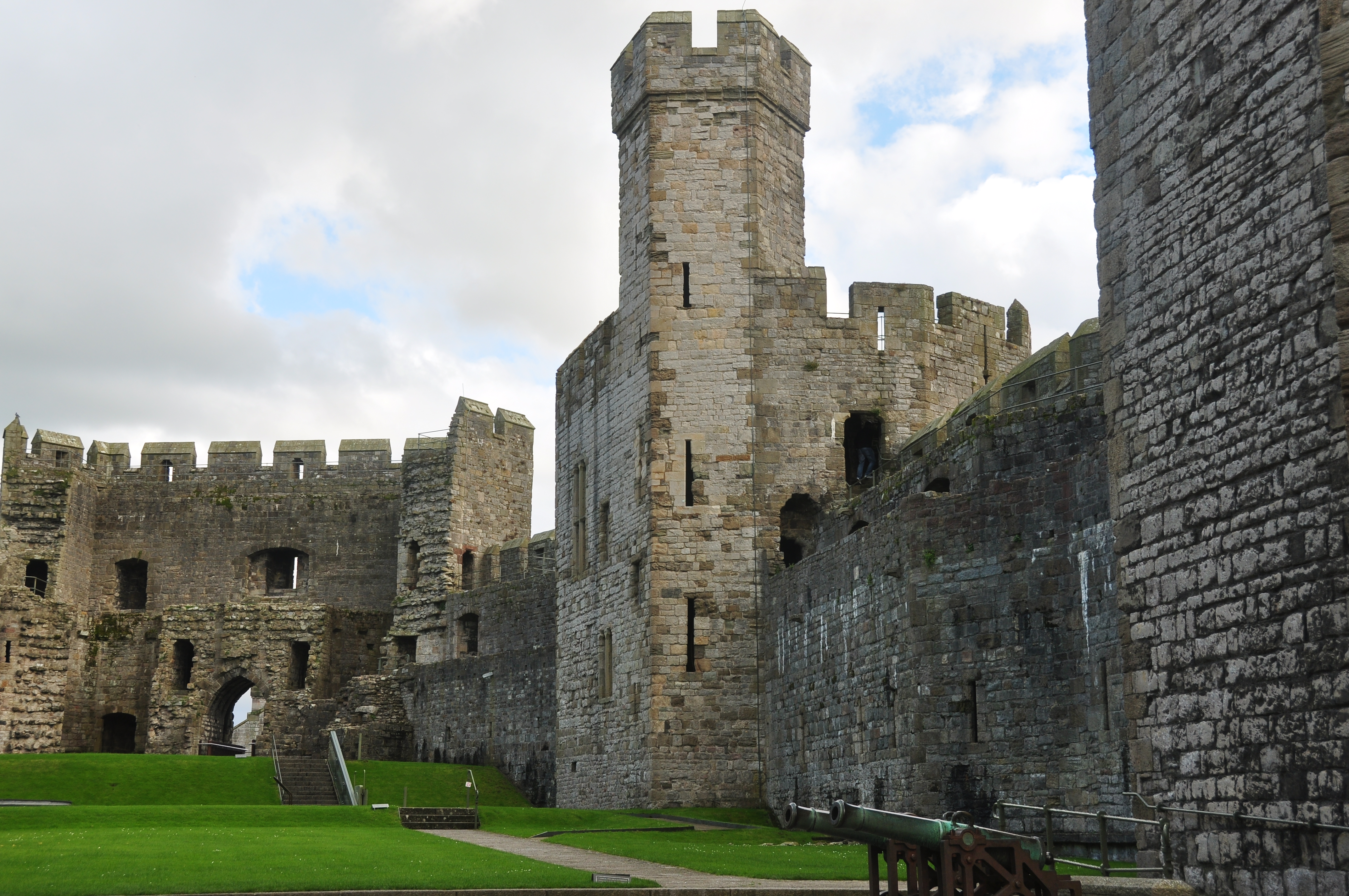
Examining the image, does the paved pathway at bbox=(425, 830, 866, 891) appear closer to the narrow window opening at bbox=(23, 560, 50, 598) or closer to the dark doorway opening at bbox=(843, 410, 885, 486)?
the dark doorway opening at bbox=(843, 410, 885, 486)

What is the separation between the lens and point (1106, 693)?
50.2 feet

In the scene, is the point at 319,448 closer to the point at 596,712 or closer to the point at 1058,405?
the point at 596,712

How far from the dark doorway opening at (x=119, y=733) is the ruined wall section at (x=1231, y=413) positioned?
35.2m

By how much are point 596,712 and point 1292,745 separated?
59.8ft

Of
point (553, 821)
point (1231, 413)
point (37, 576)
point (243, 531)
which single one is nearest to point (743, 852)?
point (553, 821)

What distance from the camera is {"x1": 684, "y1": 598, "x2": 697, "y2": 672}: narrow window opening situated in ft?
82.0

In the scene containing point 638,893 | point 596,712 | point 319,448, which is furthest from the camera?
point 319,448

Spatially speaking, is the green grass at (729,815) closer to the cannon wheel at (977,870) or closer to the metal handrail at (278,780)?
the metal handrail at (278,780)

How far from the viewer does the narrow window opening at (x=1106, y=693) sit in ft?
49.7

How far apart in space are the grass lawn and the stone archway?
24.5 ft

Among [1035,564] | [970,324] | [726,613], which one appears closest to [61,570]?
[726,613]

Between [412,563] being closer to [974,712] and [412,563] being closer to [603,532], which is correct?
[603,532]

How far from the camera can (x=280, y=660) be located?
38.7 meters

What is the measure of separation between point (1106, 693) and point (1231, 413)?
5293 millimetres
